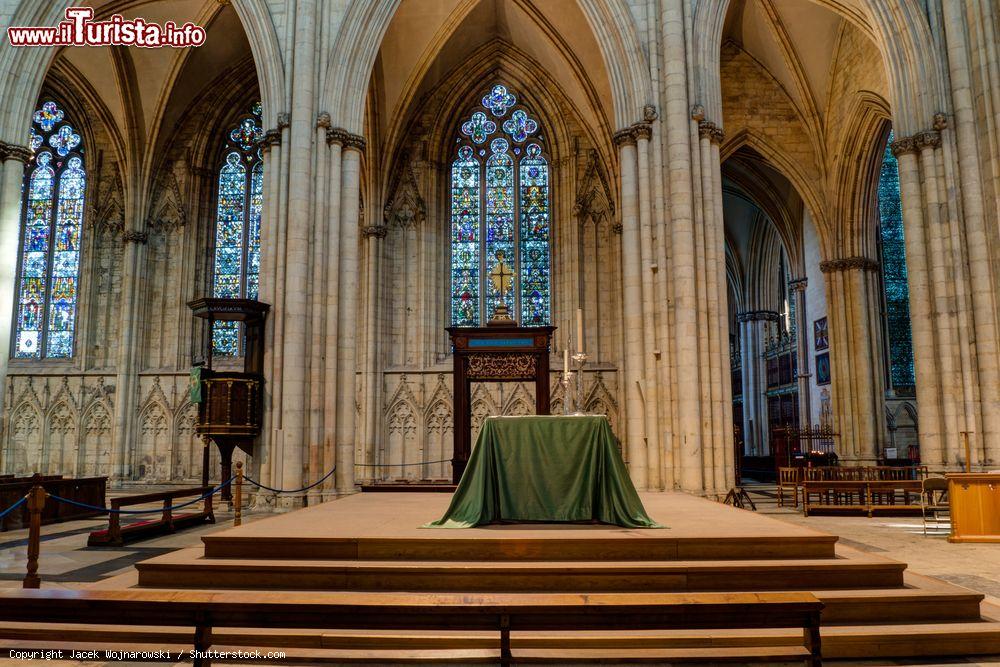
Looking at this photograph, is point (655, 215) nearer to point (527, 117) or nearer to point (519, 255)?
point (519, 255)

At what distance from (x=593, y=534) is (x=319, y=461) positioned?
771 cm

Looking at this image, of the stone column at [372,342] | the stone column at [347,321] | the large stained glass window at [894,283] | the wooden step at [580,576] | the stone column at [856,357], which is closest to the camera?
the wooden step at [580,576]

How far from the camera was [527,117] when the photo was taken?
65.5 feet

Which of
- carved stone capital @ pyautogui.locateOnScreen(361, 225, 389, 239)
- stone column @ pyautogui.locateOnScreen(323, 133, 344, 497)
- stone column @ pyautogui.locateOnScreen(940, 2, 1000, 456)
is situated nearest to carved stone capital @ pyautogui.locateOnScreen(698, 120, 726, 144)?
stone column @ pyautogui.locateOnScreen(940, 2, 1000, 456)

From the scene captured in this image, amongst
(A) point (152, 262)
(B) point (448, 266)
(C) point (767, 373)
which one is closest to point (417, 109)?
(B) point (448, 266)

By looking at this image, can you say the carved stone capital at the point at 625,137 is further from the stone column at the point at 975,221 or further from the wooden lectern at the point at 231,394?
→ the wooden lectern at the point at 231,394

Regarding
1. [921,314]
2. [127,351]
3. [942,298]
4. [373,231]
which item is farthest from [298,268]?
[942,298]

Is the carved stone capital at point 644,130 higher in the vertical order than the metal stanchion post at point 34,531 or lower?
higher

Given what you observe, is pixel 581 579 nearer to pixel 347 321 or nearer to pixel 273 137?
pixel 347 321

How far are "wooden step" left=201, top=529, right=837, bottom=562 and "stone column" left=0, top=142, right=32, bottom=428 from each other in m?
10.5

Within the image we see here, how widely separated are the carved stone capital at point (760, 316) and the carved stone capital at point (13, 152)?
23443 millimetres

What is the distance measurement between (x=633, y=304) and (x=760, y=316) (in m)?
16.2

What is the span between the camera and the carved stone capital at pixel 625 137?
42.5 feet

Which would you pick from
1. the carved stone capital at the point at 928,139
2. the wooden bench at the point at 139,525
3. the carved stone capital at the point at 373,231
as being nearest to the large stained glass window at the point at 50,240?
the carved stone capital at the point at 373,231
